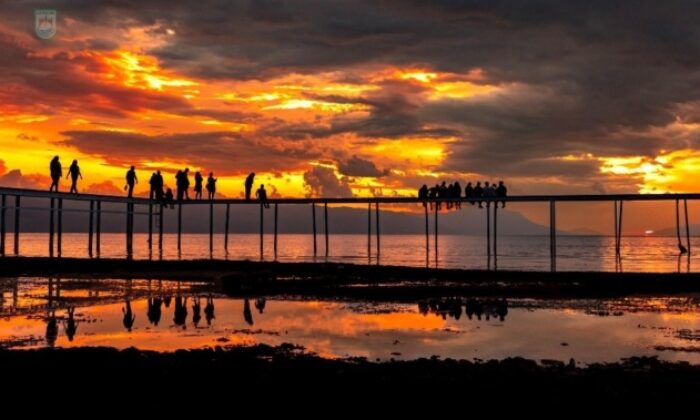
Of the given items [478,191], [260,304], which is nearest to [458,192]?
[478,191]

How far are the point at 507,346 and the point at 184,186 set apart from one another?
42700mm

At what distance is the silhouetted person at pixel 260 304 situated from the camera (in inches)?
815

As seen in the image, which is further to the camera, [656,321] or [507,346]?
[656,321]

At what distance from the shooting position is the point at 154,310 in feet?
65.3

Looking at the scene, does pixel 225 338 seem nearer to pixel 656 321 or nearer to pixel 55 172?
pixel 656 321

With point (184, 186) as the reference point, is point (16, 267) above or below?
below

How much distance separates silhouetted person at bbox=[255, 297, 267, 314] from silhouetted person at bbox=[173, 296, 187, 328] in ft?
6.90

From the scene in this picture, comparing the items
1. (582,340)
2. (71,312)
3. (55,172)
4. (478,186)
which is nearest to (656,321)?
(582,340)

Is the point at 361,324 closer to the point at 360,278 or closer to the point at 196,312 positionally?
the point at 196,312

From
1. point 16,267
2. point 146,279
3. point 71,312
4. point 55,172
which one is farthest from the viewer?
point 55,172

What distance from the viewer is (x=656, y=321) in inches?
747

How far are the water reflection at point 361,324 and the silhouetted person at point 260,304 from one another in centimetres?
3

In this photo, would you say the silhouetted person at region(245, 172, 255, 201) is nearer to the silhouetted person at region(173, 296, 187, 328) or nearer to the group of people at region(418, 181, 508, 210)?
the group of people at region(418, 181, 508, 210)

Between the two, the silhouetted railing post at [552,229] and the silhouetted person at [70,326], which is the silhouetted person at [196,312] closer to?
the silhouetted person at [70,326]
